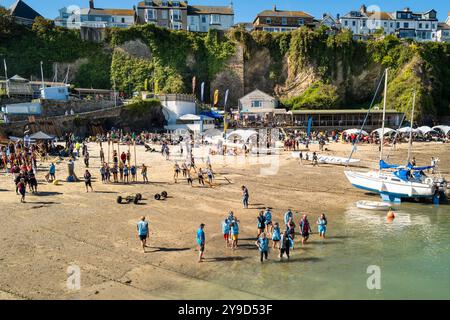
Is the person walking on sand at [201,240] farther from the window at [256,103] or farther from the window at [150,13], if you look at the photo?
the window at [150,13]

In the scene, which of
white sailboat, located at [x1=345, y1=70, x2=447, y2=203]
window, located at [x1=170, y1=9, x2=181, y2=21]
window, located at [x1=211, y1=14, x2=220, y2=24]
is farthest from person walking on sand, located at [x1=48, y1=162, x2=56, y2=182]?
window, located at [x1=211, y1=14, x2=220, y2=24]

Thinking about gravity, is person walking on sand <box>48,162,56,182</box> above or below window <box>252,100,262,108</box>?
below

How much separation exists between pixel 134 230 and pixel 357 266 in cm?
860

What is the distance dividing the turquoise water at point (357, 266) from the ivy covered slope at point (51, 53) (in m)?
49.3

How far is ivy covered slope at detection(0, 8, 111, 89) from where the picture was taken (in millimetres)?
57031

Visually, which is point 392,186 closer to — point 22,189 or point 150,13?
point 22,189

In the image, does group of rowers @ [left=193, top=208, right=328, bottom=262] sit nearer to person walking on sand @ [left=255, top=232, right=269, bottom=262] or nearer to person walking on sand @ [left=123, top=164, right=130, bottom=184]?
person walking on sand @ [left=255, top=232, right=269, bottom=262]

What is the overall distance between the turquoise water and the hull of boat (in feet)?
12.1

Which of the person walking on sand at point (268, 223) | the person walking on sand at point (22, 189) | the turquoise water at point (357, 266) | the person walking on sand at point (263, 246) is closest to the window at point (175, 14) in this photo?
the person walking on sand at point (22, 189)

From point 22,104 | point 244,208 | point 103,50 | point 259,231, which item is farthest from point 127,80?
point 259,231

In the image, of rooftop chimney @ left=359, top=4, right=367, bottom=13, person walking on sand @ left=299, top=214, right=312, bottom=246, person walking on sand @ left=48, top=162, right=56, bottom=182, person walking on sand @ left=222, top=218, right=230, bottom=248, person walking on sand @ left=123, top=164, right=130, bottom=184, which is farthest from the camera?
rooftop chimney @ left=359, top=4, right=367, bottom=13

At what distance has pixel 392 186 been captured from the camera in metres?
23.3

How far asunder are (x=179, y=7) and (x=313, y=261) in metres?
66.0

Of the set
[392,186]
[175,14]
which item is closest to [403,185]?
[392,186]
